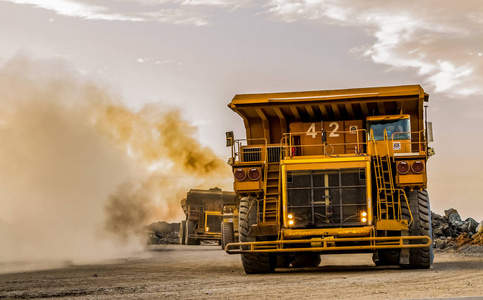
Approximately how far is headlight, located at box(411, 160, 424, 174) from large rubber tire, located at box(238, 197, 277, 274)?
12.9 ft

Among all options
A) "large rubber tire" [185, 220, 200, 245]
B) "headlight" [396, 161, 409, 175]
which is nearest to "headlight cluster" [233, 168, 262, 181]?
"headlight" [396, 161, 409, 175]

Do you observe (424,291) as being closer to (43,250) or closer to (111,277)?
(111,277)

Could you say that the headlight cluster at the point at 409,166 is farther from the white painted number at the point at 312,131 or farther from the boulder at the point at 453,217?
the boulder at the point at 453,217

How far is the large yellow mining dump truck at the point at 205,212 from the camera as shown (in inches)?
1991

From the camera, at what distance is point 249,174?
19688 millimetres

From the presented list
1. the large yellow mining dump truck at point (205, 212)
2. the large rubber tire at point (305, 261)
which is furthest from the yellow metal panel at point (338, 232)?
the large yellow mining dump truck at point (205, 212)

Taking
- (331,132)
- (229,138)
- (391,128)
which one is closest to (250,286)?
(229,138)

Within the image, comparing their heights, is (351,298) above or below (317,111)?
below

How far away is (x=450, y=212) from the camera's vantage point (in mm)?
48125

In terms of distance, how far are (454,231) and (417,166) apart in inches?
1011

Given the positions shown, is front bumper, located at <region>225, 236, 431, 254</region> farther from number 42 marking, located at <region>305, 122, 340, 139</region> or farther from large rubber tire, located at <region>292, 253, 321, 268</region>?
large rubber tire, located at <region>292, 253, 321, 268</region>

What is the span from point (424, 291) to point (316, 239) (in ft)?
18.9

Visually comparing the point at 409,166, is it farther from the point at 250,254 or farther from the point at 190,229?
the point at 190,229

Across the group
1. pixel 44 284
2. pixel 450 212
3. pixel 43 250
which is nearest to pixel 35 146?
pixel 43 250
